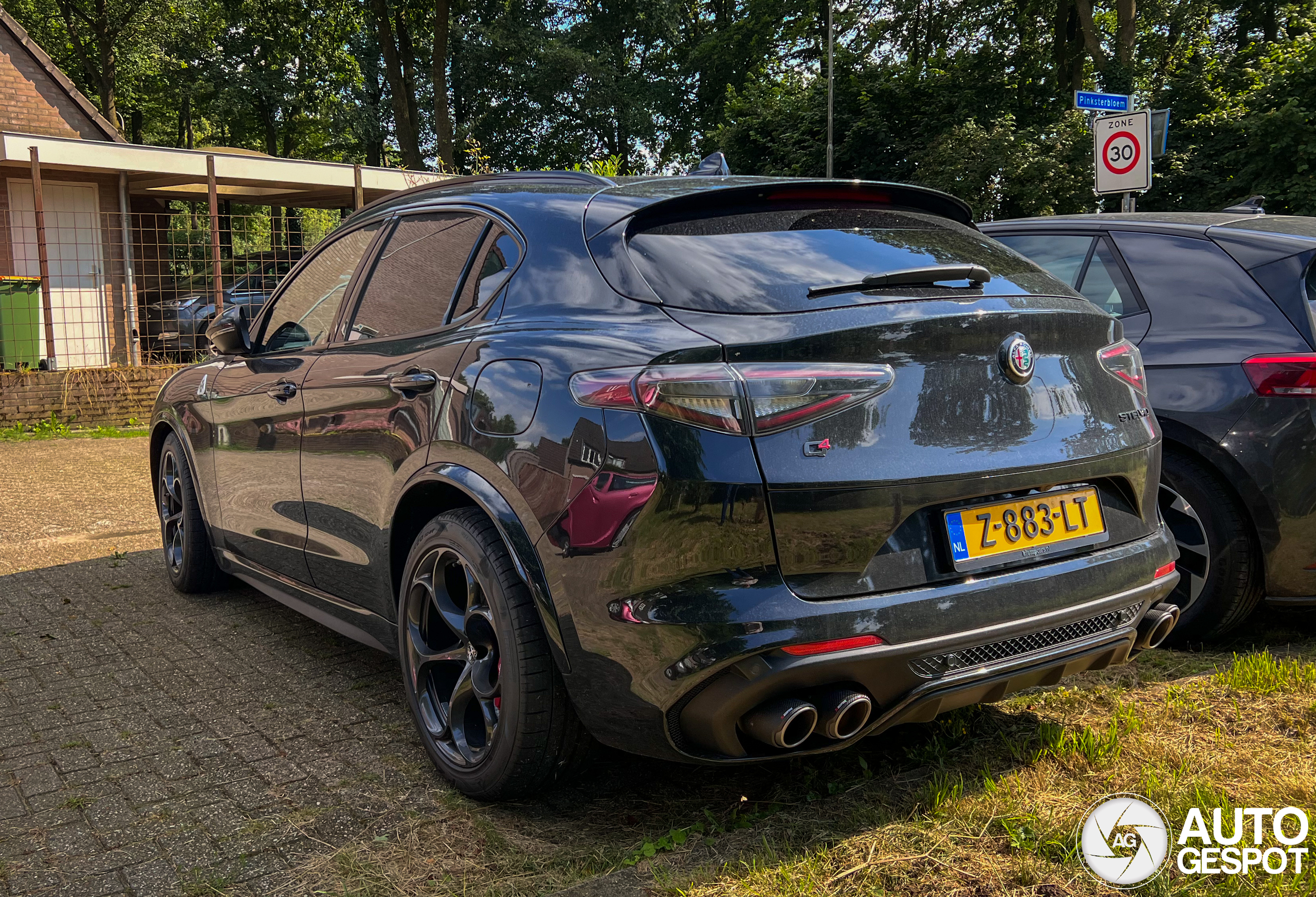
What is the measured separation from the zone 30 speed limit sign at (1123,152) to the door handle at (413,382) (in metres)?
8.38

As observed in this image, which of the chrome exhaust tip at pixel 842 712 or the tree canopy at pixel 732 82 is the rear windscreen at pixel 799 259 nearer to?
the chrome exhaust tip at pixel 842 712

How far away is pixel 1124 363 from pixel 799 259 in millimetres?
1031

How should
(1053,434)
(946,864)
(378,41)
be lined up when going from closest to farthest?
(946,864) < (1053,434) < (378,41)

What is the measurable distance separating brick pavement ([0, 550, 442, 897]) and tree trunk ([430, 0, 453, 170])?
30169 mm

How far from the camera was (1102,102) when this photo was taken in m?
10.6

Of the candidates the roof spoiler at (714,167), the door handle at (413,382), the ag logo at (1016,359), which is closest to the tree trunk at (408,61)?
the roof spoiler at (714,167)

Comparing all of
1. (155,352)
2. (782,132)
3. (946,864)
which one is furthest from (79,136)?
(946,864)

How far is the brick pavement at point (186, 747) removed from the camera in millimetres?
2812

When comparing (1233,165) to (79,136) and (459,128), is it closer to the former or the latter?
(79,136)

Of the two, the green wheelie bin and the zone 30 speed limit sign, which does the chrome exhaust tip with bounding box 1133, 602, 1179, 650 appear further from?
the green wheelie bin

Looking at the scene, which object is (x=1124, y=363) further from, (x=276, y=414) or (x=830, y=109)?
(x=830, y=109)

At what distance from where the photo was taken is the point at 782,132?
28.9 metres

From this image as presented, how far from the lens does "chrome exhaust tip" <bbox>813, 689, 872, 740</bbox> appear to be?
2.41 m

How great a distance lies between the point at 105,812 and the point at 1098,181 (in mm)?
9652
